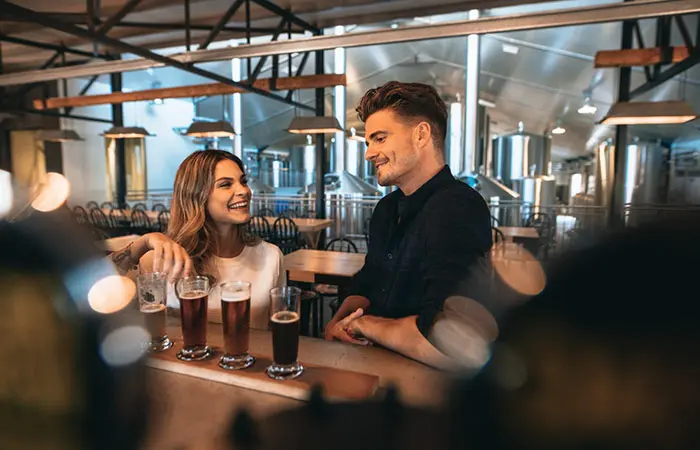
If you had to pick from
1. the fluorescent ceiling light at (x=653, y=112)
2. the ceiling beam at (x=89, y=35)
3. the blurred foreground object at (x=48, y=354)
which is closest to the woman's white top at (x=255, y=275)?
the blurred foreground object at (x=48, y=354)

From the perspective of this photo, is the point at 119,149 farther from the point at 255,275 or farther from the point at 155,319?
the point at 155,319

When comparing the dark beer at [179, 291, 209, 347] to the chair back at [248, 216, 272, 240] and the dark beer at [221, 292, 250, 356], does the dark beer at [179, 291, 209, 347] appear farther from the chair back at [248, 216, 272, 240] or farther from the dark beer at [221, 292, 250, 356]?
the chair back at [248, 216, 272, 240]

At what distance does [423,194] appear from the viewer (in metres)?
1.50

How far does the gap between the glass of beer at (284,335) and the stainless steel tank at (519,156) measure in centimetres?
999

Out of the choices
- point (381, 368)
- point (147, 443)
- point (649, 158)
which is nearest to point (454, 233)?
point (381, 368)

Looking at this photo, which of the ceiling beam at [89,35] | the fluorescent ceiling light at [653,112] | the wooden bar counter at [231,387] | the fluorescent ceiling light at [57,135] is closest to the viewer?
the wooden bar counter at [231,387]

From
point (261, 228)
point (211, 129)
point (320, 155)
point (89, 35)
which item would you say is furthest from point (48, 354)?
point (320, 155)

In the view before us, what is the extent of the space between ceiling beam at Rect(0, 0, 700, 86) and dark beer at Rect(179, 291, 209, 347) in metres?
2.78

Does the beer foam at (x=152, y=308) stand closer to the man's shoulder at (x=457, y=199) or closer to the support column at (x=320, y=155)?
the man's shoulder at (x=457, y=199)

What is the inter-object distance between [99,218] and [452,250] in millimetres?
8279

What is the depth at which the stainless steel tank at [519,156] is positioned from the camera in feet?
33.1

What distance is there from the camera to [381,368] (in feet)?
3.61

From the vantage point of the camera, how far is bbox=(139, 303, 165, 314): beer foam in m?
1.16

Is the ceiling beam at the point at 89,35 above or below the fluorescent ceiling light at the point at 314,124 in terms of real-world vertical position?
above
